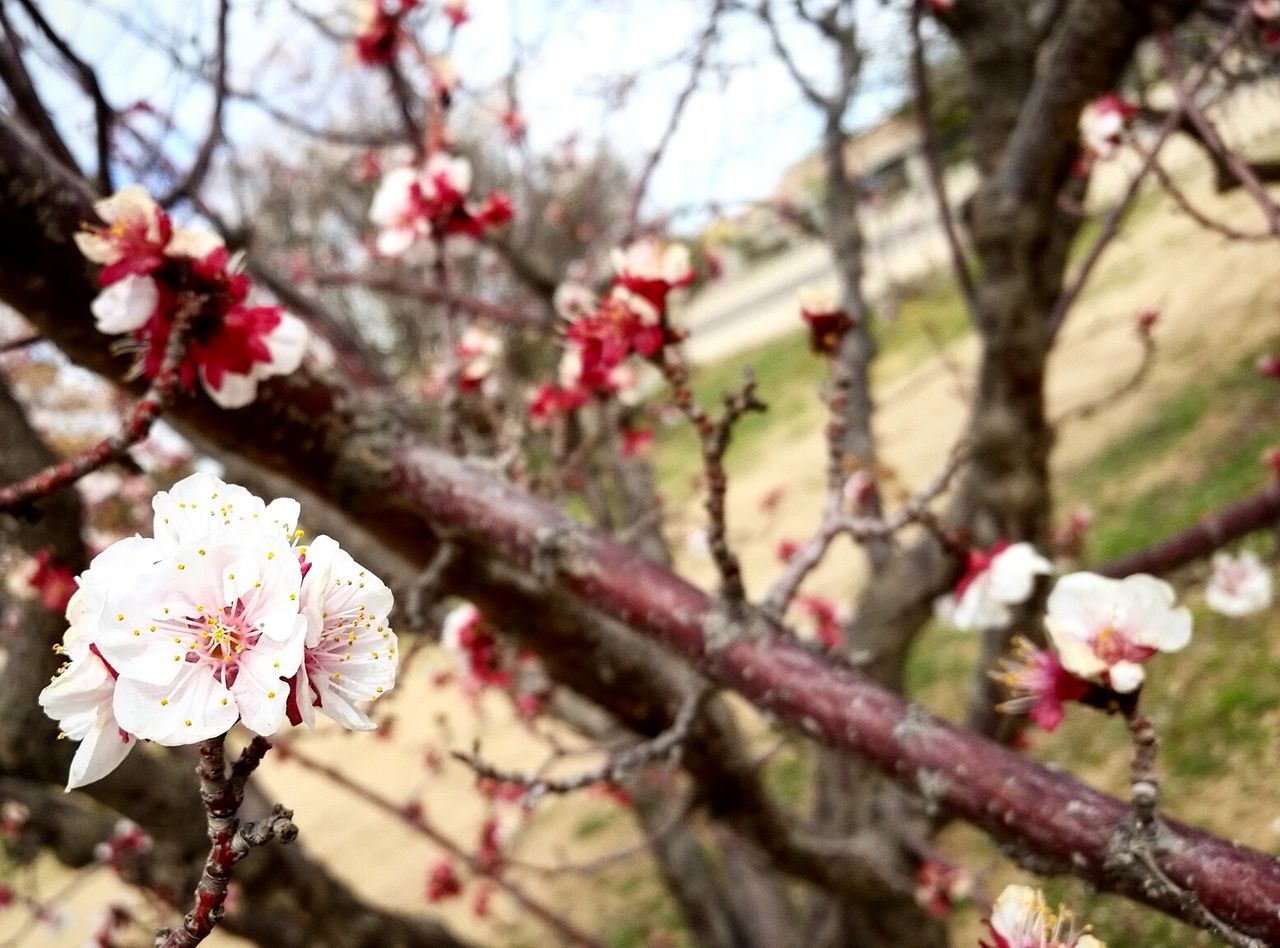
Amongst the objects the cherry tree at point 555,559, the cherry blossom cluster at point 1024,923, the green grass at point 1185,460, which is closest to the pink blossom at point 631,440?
the cherry tree at point 555,559

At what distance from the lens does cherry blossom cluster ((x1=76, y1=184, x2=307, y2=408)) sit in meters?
1.04

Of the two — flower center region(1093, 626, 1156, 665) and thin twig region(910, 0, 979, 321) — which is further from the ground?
thin twig region(910, 0, 979, 321)

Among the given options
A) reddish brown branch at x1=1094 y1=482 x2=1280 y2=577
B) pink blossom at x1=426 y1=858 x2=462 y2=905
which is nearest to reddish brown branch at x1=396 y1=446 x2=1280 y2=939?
reddish brown branch at x1=1094 y1=482 x2=1280 y2=577

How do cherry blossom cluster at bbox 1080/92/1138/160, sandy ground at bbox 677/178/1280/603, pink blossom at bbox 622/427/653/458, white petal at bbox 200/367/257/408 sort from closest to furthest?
white petal at bbox 200/367/257/408 < cherry blossom cluster at bbox 1080/92/1138/160 < pink blossom at bbox 622/427/653/458 < sandy ground at bbox 677/178/1280/603

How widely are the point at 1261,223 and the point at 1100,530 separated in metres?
3.64

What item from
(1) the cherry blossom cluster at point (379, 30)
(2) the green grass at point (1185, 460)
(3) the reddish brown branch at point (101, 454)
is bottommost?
(3) the reddish brown branch at point (101, 454)

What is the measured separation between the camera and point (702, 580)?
865 cm

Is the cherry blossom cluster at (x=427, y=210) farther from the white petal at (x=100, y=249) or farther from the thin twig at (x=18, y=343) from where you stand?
the white petal at (x=100, y=249)

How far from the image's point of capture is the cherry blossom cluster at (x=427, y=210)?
1.74 meters

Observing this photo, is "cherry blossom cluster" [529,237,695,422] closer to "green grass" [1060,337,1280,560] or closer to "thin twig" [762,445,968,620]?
"thin twig" [762,445,968,620]

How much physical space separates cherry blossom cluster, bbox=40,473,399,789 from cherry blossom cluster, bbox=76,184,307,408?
0.50 m

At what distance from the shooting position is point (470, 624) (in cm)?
204

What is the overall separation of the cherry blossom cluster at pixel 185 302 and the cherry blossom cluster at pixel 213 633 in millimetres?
499

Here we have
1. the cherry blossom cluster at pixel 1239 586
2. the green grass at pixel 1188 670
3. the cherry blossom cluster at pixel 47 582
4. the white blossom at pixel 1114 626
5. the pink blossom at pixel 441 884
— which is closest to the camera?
the white blossom at pixel 1114 626
